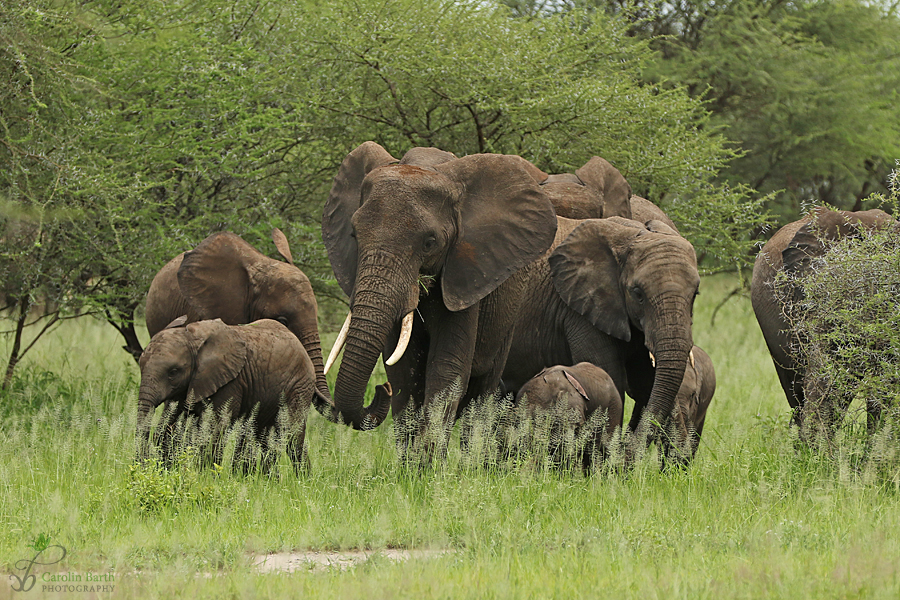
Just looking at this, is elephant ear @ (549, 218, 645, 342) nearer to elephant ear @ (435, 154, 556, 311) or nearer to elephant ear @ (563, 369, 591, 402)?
elephant ear @ (435, 154, 556, 311)

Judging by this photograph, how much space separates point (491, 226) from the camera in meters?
7.32

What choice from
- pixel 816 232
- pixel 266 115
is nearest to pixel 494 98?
pixel 266 115

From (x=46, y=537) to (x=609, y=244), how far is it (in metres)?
4.35

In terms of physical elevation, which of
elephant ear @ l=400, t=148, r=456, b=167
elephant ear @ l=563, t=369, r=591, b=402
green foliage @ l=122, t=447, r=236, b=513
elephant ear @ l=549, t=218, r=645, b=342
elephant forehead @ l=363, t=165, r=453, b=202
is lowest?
green foliage @ l=122, t=447, r=236, b=513

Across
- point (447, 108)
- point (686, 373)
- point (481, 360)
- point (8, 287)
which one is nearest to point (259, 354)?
point (481, 360)

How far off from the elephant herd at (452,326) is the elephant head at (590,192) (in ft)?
3.27

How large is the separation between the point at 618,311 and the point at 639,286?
36 centimetres

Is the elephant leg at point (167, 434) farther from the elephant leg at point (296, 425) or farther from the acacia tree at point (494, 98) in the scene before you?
the acacia tree at point (494, 98)

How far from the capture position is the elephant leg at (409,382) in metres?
7.54

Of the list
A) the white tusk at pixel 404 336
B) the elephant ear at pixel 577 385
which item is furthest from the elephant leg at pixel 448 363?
the elephant ear at pixel 577 385

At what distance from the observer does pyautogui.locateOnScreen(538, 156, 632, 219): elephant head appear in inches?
375

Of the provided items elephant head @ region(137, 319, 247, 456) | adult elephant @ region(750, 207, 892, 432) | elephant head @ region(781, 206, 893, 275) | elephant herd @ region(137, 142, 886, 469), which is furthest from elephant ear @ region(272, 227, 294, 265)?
elephant head @ region(781, 206, 893, 275)

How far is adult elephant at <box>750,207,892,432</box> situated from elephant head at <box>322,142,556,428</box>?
6.27 ft

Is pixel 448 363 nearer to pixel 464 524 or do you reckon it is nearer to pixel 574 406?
pixel 574 406
